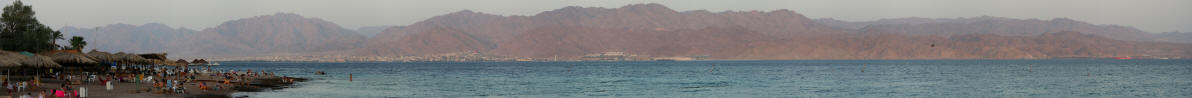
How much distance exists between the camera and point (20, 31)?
78.7 metres

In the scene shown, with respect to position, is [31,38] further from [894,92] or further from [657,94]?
[894,92]

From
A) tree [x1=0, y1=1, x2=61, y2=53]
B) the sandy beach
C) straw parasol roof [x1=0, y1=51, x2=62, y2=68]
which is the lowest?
the sandy beach

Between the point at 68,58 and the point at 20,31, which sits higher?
the point at 20,31

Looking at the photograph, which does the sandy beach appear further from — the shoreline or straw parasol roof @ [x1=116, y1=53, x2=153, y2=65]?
straw parasol roof @ [x1=116, y1=53, x2=153, y2=65]

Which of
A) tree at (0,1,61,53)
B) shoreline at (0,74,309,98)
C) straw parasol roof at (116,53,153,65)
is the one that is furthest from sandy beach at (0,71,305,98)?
tree at (0,1,61,53)

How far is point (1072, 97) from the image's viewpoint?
64250mm

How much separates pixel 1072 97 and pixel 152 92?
54.3 metres

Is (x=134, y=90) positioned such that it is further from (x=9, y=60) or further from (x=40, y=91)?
(x=9, y=60)

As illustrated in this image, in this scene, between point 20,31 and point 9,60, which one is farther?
point 20,31

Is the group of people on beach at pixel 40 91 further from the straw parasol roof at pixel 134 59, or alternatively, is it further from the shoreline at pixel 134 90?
the straw parasol roof at pixel 134 59

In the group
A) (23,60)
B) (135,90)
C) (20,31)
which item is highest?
(20,31)

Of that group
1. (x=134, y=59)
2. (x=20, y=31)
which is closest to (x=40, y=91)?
(x=134, y=59)

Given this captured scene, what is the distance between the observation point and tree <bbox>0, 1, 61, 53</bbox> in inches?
3059

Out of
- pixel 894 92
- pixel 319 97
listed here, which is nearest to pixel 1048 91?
pixel 894 92
